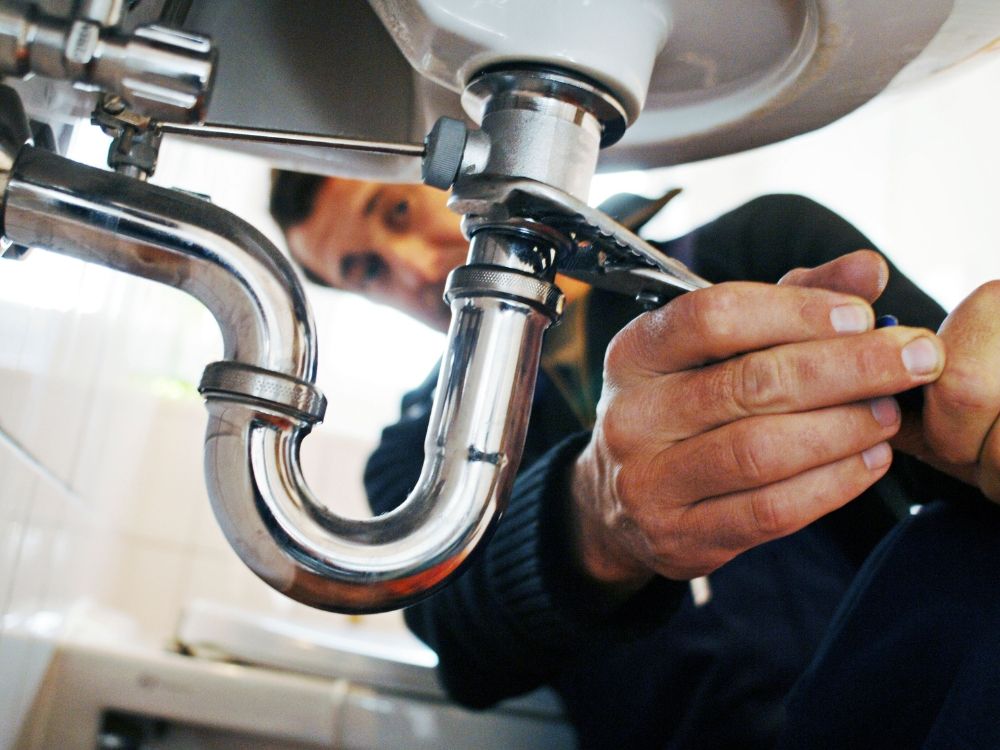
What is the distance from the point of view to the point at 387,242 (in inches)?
31.6

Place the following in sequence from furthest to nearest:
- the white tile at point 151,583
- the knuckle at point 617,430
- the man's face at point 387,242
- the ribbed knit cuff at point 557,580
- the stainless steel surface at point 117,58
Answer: the white tile at point 151,583 → the man's face at point 387,242 → the ribbed knit cuff at point 557,580 → the knuckle at point 617,430 → the stainless steel surface at point 117,58

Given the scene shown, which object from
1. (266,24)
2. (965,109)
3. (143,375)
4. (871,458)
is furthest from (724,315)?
(965,109)

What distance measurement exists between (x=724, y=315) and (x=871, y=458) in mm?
65

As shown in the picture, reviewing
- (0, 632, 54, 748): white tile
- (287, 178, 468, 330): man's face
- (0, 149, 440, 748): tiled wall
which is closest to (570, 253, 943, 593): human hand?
(0, 149, 440, 748): tiled wall

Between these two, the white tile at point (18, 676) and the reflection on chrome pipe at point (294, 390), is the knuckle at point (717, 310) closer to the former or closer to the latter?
the reflection on chrome pipe at point (294, 390)

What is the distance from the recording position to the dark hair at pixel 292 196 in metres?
0.80

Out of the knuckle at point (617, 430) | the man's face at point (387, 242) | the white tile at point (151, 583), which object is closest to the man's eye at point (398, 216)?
the man's face at point (387, 242)

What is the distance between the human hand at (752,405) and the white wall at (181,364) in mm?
124

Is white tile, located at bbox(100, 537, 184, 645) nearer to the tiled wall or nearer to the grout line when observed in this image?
the tiled wall

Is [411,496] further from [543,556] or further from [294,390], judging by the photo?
[543,556]

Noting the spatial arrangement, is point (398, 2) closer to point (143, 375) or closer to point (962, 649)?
point (962, 649)

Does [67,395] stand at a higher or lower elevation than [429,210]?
lower

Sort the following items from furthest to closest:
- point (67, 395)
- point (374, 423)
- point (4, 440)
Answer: point (374, 423) → point (67, 395) → point (4, 440)

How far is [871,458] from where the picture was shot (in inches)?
11.3
